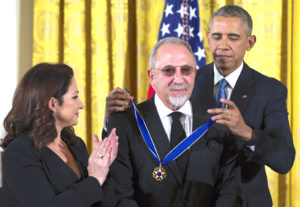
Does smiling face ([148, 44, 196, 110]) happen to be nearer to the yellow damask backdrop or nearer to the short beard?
the short beard

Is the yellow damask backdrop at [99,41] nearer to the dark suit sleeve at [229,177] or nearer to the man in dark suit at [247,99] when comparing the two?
the man in dark suit at [247,99]

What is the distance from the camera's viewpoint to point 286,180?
3586mm

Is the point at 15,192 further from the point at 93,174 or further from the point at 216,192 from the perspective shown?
the point at 216,192

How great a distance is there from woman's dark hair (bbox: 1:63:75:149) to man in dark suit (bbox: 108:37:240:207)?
11.9 inches

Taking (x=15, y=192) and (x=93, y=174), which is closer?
(x=15, y=192)

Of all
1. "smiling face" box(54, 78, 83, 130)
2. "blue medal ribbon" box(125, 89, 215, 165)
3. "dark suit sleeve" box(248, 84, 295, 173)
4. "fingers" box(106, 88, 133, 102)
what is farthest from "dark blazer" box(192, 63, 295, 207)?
"smiling face" box(54, 78, 83, 130)

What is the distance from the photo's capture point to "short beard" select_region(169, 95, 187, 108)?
78.0 inches

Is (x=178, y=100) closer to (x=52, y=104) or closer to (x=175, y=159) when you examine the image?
(x=175, y=159)

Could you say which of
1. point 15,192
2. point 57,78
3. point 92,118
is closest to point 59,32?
point 92,118

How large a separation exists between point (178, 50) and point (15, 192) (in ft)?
2.97

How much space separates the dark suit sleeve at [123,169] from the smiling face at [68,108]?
18 cm

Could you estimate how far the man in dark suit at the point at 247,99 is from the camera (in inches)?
83.4

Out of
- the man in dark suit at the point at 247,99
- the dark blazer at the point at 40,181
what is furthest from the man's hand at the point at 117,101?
the dark blazer at the point at 40,181

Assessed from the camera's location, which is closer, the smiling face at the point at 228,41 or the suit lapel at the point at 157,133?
the suit lapel at the point at 157,133
